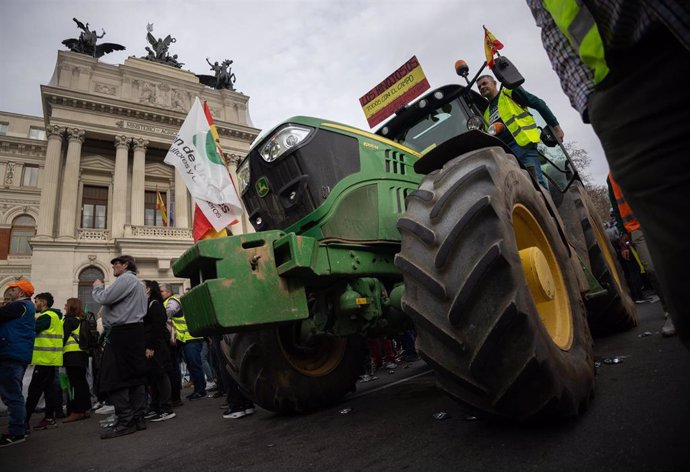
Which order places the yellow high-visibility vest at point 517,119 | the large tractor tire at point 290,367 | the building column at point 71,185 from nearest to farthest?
the large tractor tire at point 290,367 < the yellow high-visibility vest at point 517,119 < the building column at point 71,185

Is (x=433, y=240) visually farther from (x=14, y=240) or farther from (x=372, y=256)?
(x=14, y=240)

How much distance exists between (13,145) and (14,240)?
9.32 m

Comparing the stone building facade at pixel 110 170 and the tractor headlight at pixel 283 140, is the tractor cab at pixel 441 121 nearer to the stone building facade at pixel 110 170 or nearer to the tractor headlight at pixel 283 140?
the tractor headlight at pixel 283 140

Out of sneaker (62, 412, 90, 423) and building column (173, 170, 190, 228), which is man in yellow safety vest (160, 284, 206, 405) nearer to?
sneaker (62, 412, 90, 423)

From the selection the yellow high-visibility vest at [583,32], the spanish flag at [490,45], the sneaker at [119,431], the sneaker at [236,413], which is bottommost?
the sneaker at [236,413]

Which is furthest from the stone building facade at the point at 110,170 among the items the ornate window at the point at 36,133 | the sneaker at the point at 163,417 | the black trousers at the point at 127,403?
the black trousers at the point at 127,403

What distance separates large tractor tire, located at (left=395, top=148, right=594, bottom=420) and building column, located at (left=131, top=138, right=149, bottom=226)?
85.7 feet

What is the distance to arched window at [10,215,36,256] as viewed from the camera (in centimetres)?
3362

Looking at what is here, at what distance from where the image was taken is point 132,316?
435 centimetres

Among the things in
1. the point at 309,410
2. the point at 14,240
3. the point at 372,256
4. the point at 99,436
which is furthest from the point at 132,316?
the point at 14,240

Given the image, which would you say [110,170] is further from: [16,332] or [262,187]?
[262,187]

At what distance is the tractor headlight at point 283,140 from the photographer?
2.77 metres

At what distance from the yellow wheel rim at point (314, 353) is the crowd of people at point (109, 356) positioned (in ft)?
3.21

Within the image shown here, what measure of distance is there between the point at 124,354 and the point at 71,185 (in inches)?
961
